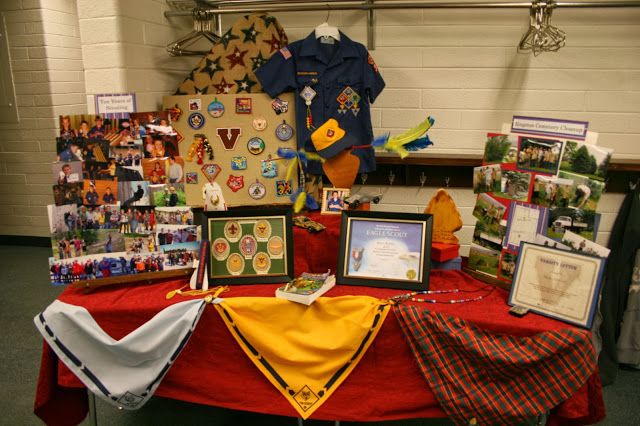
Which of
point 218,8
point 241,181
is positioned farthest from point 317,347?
point 218,8

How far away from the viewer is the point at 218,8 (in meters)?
2.72

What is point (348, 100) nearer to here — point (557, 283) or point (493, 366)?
point (557, 283)

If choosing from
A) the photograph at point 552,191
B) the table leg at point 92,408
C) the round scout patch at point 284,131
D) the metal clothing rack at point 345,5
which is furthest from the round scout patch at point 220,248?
the metal clothing rack at point 345,5

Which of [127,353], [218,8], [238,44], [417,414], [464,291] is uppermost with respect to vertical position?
[218,8]

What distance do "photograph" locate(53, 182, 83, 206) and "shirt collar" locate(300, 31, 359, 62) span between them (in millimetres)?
1309

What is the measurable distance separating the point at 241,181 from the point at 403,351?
1.28m

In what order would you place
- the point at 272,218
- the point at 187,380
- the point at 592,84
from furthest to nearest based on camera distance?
the point at 592,84
the point at 272,218
the point at 187,380

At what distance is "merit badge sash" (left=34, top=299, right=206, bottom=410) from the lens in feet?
5.43

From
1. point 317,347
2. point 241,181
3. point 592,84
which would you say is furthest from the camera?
point 592,84

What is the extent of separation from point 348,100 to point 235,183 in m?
0.73

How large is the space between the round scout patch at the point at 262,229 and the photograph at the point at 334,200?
0.33 meters

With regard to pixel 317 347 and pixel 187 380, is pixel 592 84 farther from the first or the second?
pixel 187 380

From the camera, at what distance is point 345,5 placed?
2572 mm

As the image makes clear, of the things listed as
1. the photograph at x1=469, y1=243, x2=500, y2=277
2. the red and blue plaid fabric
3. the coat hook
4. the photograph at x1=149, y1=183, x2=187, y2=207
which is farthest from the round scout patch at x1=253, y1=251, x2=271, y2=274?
the coat hook
